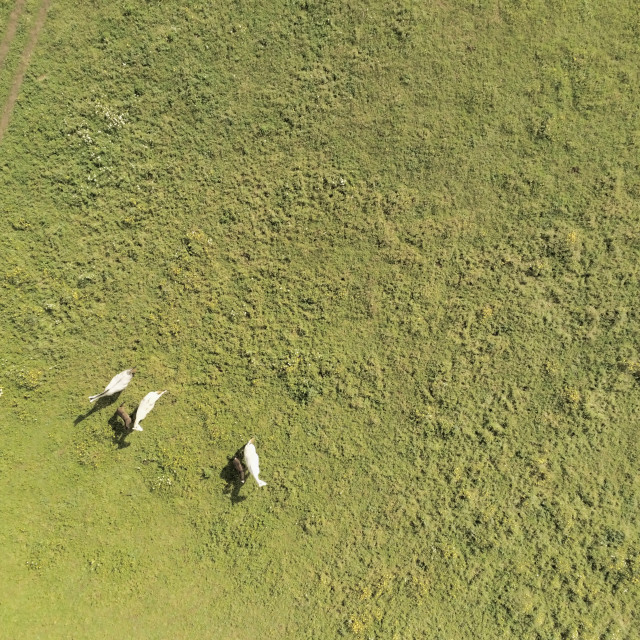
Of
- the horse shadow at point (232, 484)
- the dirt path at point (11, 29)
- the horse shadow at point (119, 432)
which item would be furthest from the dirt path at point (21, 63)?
the horse shadow at point (232, 484)

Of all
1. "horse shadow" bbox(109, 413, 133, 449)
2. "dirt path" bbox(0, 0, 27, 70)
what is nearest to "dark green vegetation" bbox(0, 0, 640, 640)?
"horse shadow" bbox(109, 413, 133, 449)

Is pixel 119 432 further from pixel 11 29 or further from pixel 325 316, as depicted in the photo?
pixel 11 29

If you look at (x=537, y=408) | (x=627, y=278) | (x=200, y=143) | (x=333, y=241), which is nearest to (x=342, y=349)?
(x=333, y=241)

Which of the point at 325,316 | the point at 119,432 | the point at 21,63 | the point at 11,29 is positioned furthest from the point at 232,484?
the point at 11,29

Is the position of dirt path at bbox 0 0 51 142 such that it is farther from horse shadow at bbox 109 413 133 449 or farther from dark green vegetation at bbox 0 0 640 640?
horse shadow at bbox 109 413 133 449

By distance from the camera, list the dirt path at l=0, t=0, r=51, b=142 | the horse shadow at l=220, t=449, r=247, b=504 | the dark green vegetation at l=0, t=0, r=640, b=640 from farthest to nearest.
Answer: the dirt path at l=0, t=0, r=51, b=142 → the horse shadow at l=220, t=449, r=247, b=504 → the dark green vegetation at l=0, t=0, r=640, b=640

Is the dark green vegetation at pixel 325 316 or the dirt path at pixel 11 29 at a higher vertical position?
the dirt path at pixel 11 29

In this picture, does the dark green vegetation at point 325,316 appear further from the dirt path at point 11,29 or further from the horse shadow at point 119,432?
the dirt path at point 11,29

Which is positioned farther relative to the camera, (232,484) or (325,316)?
(325,316)
